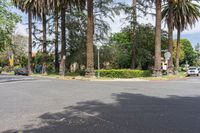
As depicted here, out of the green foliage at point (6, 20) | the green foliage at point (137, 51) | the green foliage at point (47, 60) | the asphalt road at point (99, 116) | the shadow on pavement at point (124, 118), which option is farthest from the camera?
the green foliage at point (47, 60)

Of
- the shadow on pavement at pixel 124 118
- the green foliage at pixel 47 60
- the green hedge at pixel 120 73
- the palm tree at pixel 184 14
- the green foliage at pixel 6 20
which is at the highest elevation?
the palm tree at pixel 184 14

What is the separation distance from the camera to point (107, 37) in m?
51.6

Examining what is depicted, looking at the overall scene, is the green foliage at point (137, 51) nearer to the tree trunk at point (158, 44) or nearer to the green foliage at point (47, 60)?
the green foliage at point (47, 60)

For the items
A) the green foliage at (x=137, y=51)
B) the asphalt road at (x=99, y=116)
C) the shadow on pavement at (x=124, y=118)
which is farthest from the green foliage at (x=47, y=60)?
the shadow on pavement at (x=124, y=118)

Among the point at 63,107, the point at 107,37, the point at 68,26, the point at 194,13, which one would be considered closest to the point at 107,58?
the point at 107,37

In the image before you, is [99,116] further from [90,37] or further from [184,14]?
[184,14]

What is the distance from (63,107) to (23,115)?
2.10 metres

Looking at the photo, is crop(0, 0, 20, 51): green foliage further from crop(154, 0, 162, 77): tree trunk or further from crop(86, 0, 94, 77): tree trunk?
crop(154, 0, 162, 77): tree trunk

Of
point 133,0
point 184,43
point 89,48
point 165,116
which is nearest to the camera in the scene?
point 165,116

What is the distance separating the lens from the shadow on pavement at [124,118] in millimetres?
8609

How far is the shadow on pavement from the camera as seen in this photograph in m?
8.61

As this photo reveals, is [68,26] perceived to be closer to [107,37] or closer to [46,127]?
[107,37]

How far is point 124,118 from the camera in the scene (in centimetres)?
1023

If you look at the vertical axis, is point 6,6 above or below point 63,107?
above
